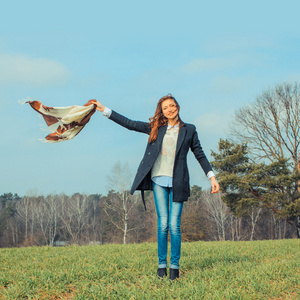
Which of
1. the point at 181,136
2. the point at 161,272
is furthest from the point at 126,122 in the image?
the point at 161,272

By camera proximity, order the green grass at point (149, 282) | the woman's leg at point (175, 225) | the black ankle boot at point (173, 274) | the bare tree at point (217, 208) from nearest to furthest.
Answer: the green grass at point (149, 282), the black ankle boot at point (173, 274), the woman's leg at point (175, 225), the bare tree at point (217, 208)

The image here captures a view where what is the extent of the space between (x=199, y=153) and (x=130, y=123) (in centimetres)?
111

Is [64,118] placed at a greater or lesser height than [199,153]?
greater

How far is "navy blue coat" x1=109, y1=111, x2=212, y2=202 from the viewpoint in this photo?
4754 mm

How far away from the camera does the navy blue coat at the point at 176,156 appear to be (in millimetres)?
4754

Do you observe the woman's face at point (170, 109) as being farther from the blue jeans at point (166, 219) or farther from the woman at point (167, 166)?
the blue jeans at point (166, 219)

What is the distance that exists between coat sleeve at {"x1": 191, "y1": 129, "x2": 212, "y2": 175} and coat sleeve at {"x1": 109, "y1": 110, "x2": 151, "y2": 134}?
26.9 inches

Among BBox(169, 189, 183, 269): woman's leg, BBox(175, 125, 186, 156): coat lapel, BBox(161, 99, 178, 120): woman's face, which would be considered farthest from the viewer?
BBox(161, 99, 178, 120): woman's face

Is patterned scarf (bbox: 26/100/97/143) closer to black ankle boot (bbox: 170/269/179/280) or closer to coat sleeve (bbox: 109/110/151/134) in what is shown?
coat sleeve (bbox: 109/110/151/134)

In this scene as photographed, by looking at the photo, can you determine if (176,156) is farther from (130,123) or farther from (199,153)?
(130,123)

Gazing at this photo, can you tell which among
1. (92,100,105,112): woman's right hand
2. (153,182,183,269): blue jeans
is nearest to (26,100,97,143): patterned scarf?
(92,100,105,112): woman's right hand

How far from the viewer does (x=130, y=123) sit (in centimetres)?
507

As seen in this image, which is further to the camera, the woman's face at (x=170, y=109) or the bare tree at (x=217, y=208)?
the bare tree at (x=217, y=208)

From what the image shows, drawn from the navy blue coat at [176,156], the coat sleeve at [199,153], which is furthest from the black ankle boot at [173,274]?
the coat sleeve at [199,153]
